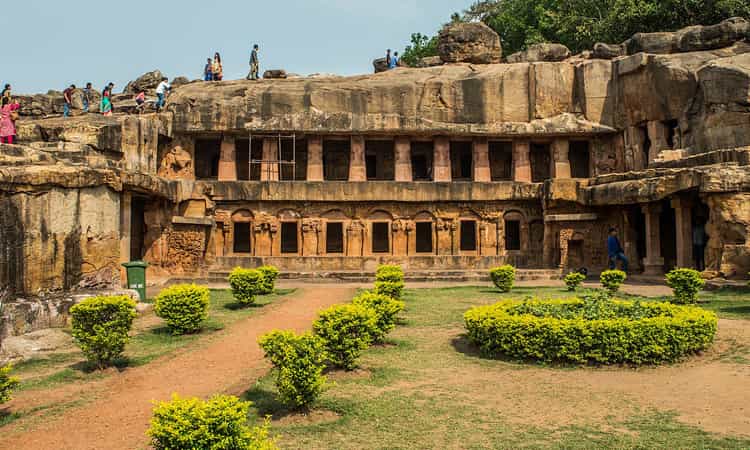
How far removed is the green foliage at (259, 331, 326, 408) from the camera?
6.62m

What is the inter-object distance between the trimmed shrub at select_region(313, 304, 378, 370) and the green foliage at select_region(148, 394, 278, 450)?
3.62m

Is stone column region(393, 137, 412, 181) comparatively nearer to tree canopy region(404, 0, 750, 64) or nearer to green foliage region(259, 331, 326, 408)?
tree canopy region(404, 0, 750, 64)

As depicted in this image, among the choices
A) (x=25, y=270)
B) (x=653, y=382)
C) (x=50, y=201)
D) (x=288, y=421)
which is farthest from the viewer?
(x=50, y=201)

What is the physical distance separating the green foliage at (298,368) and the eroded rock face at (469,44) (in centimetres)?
2496

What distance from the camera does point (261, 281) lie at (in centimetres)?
1534

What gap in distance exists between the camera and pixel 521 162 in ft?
83.9

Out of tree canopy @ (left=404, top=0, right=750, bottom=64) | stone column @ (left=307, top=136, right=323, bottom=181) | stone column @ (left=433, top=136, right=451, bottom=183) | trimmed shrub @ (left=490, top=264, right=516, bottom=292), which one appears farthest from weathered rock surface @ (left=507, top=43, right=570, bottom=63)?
trimmed shrub @ (left=490, top=264, right=516, bottom=292)

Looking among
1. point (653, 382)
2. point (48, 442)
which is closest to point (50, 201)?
point (48, 442)

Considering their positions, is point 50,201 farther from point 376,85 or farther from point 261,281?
point 376,85

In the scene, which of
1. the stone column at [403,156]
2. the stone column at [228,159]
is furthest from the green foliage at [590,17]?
the stone column at [228,159]

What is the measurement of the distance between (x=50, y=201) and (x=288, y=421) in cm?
891

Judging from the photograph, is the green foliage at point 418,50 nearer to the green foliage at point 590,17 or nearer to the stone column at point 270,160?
the green foliage at point 590,17

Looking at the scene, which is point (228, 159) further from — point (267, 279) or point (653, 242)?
point (653, 242)

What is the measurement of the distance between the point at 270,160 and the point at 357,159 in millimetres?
3715
